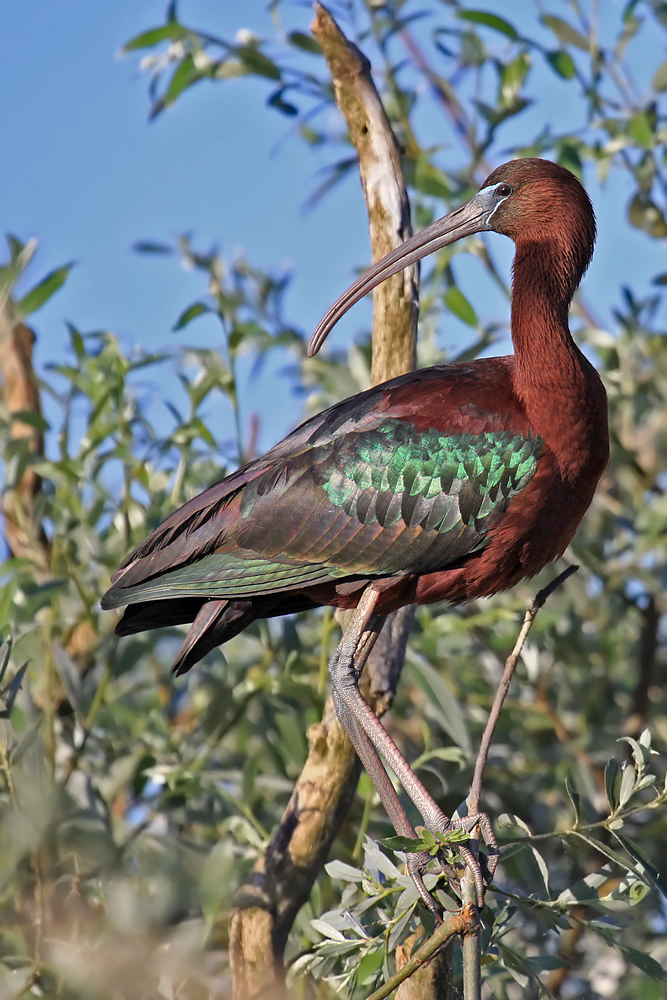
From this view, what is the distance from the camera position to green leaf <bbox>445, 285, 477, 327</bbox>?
4.62 metres

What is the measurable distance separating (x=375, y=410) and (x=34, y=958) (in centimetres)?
181

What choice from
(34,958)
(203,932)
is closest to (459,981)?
(203,932)

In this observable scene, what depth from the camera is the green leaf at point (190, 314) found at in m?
4.41

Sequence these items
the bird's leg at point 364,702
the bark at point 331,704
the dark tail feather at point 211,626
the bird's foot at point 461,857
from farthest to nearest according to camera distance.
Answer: the dark tail feather at point 211,626 → the bark at point 331,704 → the bird's leg at point 364,702 → the bird's foot at point 461,857

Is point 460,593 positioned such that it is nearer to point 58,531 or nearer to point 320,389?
point 58,531

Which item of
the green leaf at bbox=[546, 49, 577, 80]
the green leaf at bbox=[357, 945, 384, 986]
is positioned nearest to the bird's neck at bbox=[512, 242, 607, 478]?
the green leaf at bbox=[357, 945, 384, 986]

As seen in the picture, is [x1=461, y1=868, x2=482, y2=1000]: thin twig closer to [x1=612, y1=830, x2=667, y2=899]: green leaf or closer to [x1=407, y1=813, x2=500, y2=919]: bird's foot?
[x1=407, y1=813, x2=500, y2=919]: bird's foot

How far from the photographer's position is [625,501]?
557 cm

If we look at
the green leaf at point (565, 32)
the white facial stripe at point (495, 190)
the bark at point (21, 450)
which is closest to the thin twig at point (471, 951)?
the white facial stripe at point (495, 190)

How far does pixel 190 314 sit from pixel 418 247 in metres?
1.07

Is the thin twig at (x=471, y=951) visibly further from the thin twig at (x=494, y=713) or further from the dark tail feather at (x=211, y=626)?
the dark tail feather at (x=211, y=626)

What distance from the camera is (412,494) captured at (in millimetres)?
3463

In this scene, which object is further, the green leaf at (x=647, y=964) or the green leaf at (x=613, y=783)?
the green leaf at (x=647, y=964)

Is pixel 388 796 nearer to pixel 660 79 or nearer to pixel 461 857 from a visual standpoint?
pixel 461 857
